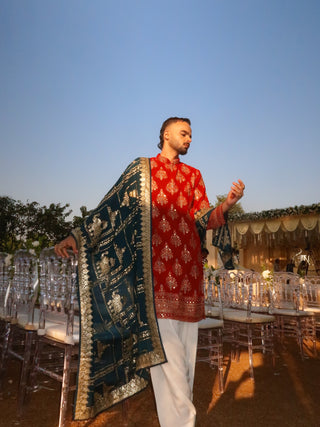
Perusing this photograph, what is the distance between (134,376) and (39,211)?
57.0 feet

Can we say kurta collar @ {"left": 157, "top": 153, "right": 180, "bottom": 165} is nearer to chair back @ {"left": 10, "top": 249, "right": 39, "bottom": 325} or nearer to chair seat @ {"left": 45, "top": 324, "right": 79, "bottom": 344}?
chair seat @ {"left": 45, "top": 324, "right": 79, "bottom": 344}

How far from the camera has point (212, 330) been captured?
11.8 feet

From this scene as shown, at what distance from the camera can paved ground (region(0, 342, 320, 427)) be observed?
2316mm

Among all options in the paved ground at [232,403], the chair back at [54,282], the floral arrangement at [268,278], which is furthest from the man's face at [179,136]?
the floral arrangement at [268,278]

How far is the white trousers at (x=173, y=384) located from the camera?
1637mm

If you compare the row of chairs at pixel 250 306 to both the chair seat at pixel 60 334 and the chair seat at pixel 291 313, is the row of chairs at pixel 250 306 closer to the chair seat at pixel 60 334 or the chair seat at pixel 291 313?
the chair seat at pixel 291 313

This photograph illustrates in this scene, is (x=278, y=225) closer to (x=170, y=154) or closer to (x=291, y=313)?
(x=291, y=313)

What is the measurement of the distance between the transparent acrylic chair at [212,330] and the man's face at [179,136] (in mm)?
1542

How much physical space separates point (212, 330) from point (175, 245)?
2025 mm

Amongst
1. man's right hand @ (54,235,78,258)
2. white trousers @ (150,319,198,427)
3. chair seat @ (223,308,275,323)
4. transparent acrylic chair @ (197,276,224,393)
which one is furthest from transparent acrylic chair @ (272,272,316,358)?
man's right hand @ (54,235,78,258)

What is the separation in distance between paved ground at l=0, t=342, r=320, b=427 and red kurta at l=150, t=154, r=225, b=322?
965mm

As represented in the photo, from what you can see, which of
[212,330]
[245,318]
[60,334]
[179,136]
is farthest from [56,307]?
[245,318]

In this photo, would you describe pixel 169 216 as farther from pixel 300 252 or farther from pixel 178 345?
pixel 300 252

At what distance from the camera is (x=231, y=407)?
2.59 m
